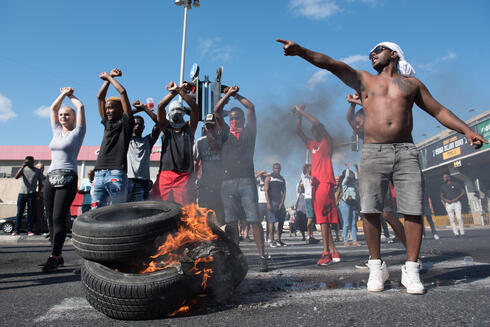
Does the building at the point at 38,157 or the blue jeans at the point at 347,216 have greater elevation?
the building at the point at 38,157

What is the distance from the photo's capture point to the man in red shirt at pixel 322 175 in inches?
194

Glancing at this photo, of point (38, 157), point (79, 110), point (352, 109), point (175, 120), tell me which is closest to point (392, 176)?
point (352, 109)

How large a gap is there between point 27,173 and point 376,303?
9.87 metres

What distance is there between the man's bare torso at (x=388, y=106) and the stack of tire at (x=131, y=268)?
1.65m

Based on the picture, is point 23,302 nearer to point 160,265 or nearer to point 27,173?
point 160,265

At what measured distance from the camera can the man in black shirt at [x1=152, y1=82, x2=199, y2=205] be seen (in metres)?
4.09

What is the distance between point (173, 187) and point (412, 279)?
2614 millimetres

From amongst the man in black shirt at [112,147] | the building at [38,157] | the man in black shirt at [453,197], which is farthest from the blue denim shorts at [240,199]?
the building at [38,157]

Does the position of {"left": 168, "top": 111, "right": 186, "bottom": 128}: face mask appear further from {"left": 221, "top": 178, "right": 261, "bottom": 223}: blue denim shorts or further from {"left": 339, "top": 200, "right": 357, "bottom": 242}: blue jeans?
{"left": 339, "top": 200, "right": 357, "bottom": 242}: blue jeans

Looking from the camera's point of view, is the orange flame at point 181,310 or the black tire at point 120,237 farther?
the black tire at point 120,237

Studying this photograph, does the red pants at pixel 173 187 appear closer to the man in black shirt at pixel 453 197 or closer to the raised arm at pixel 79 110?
the raised arm at pixel 79 110

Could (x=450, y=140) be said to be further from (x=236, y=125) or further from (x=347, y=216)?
(x=236, y=125)

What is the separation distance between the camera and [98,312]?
2389 millimetres

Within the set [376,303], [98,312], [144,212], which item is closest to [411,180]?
[376,303]
